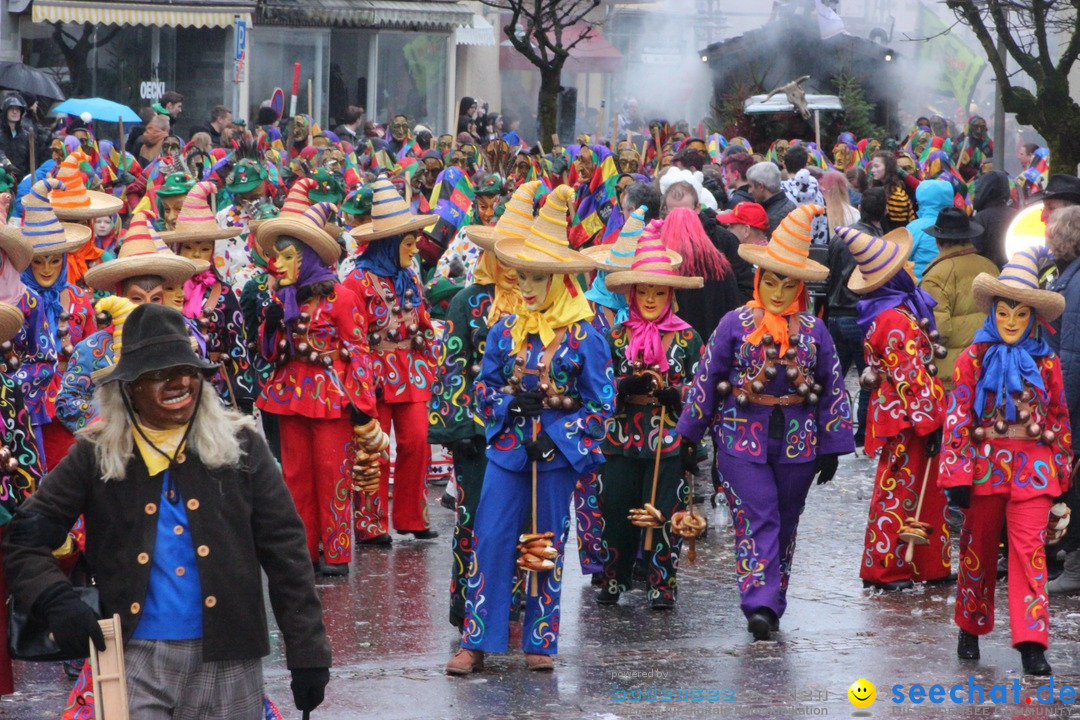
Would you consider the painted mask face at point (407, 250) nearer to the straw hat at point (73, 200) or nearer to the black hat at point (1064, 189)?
the straw hat at point (73, 200)

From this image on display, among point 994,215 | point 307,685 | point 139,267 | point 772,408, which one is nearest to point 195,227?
point 139,267

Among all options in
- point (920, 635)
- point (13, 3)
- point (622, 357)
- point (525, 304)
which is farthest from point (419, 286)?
point (13, 3)

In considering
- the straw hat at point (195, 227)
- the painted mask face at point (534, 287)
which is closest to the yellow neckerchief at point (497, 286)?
the painted mask face at point (534, 287)

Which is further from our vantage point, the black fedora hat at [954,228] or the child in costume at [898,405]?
the black fedora hat at [954,228]

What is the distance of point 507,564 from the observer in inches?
295

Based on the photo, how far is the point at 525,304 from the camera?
7.62m

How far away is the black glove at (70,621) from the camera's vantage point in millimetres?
4598

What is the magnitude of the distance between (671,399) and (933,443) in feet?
5.25

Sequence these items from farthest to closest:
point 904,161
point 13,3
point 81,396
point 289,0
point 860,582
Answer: point 289,0 → point 13,3 → point 904,161 → point 860,582 → point 81,396

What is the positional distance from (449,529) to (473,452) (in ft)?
8.49

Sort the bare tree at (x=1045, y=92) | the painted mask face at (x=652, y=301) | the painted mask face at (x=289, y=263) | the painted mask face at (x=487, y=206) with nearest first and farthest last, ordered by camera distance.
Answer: the painted mask face at (x=652, y=301) < the painted mask face at (x=289, y=263) < the painted mask face at (x=487, y=206) < the bare tree at (x=1045, y=92)

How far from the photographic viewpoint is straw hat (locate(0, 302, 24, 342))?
6.03m

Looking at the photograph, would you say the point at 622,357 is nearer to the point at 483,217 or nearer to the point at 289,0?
the point at 483,217

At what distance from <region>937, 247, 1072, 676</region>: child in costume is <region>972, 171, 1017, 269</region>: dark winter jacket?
16.6ft
